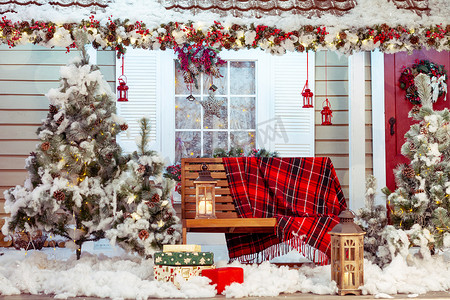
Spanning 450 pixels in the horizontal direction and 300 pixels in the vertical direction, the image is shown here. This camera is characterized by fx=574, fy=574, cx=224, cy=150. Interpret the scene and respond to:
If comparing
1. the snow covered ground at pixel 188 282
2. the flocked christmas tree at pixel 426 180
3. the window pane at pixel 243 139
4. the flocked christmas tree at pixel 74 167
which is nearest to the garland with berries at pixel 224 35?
the flocked christmas tree at pixel 74 167

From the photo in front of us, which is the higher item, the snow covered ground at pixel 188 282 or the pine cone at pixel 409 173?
the pine cone at pixel 409 173

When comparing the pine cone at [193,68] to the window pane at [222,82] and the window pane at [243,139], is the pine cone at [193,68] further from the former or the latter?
the window pane at [243,139]

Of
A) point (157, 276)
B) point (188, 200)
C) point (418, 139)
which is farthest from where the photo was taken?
point (188, 200)

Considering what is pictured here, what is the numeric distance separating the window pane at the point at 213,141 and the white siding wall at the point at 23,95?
1.20 m

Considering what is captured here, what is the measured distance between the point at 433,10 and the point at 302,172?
2.01 m

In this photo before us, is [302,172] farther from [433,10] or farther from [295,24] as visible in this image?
[433,10]

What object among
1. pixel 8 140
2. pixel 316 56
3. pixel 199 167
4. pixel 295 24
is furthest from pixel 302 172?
pixel 8 140

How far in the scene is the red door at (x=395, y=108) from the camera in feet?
20.0

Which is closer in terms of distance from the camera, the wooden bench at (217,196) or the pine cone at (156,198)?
the pine cone at (156,198)

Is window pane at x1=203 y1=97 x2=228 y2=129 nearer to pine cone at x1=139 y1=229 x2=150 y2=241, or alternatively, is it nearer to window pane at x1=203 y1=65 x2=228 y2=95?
window pane at x1=203 y1=65 x2=228 y2=95

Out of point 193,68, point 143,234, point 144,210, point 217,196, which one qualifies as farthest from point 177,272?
point 193,68

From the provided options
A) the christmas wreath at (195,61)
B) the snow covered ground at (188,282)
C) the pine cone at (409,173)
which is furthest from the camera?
the christmas wreath at (195,61)

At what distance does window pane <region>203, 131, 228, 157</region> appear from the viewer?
252 inches

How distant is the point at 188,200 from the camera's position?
4676mm
